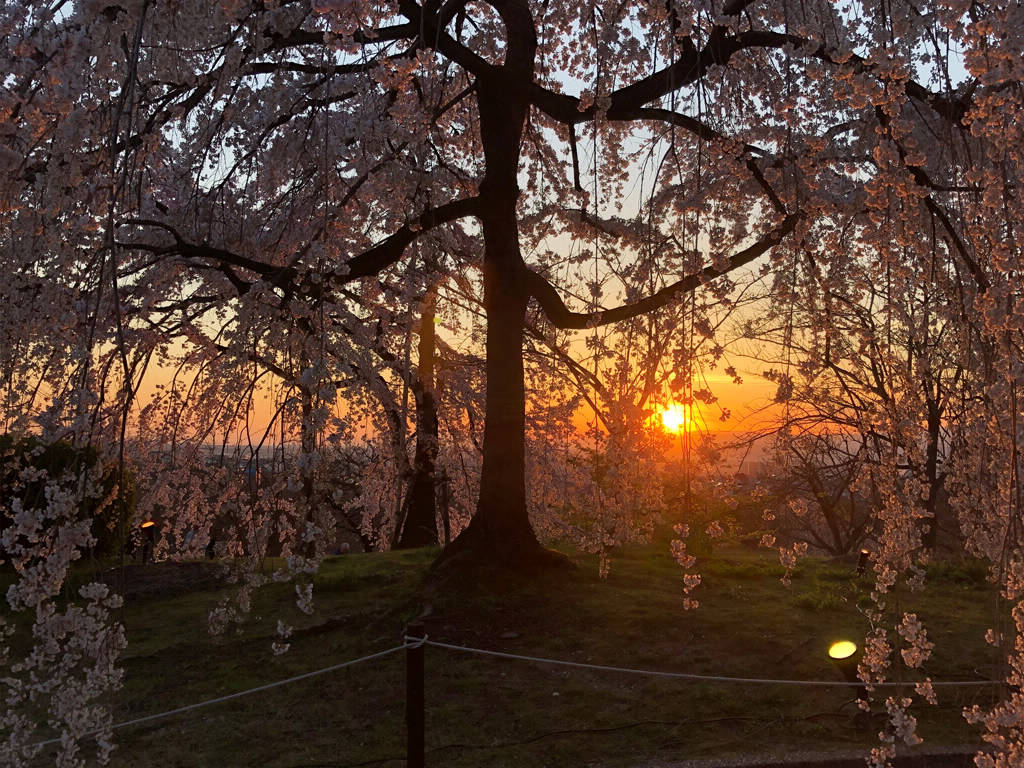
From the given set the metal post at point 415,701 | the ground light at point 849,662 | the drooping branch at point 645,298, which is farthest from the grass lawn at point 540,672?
the drooping branch at point 645,298

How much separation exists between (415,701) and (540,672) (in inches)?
64.7

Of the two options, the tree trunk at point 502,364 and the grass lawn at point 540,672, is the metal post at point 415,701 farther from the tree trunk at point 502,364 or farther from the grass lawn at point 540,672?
the tree trunk at point 502,364

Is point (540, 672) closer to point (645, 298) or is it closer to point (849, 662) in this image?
point (849, 662)

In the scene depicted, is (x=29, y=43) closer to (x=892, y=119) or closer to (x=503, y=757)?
(x=892, y=119)

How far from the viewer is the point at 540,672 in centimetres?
504

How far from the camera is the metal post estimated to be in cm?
358

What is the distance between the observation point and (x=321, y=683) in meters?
5.10

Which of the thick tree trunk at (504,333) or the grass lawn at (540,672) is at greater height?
the thick tree trunk at (504,333)

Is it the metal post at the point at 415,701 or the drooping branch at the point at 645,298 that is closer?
the metal post at the point at 415,701

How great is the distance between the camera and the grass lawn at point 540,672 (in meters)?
4.07

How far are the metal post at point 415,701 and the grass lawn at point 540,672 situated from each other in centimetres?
35

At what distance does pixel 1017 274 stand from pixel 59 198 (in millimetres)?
3436

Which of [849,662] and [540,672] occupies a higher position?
[849,662]

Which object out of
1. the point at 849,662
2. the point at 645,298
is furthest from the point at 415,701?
the point at 645,298
